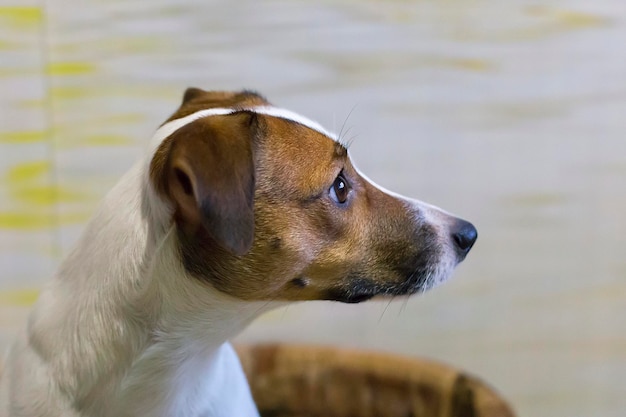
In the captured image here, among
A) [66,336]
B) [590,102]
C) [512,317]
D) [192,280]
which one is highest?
[590,102]

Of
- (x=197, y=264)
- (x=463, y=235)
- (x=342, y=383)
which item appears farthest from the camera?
(x=342, y=383)

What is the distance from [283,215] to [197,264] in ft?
0.43

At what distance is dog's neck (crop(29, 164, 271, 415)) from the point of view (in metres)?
0.93

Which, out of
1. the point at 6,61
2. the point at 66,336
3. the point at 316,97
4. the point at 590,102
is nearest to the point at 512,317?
the point at 590,102

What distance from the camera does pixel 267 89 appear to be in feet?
5.31

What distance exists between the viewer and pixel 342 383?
1538 millimetres

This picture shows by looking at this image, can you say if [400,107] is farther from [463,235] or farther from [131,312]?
[131,312]

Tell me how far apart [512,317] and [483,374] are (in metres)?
0.17

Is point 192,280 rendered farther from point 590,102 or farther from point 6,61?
point 590,102

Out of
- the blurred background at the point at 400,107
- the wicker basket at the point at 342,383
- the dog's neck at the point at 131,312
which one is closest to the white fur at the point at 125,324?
the dog's neck at the point at 131,312

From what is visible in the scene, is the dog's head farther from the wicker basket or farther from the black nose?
the wicker basket

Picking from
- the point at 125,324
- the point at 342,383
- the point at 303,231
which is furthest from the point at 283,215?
the point at 342,383

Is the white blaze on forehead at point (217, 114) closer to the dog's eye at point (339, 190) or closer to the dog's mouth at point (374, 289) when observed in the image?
the dog's eye at point (339, 190)

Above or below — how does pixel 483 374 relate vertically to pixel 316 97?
below
